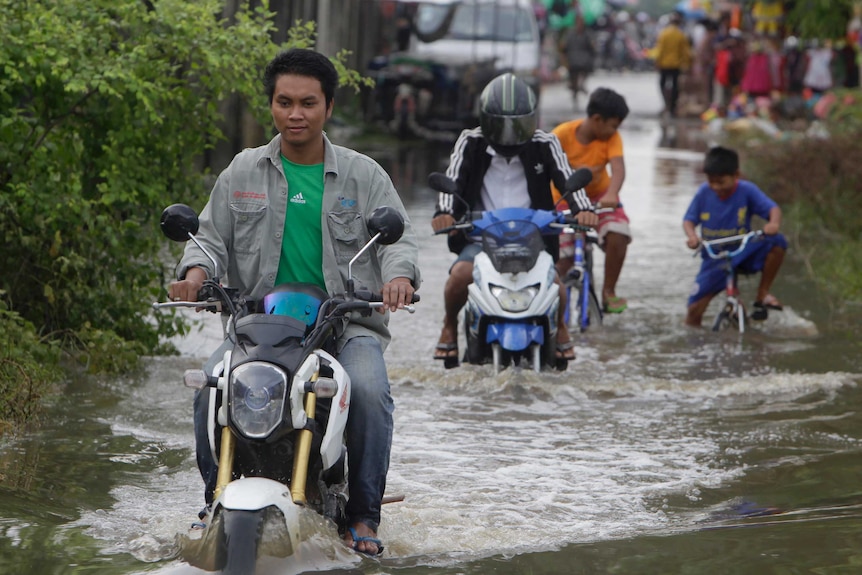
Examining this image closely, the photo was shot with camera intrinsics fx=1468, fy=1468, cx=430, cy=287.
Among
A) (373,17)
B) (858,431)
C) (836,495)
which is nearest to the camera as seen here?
(836,495)

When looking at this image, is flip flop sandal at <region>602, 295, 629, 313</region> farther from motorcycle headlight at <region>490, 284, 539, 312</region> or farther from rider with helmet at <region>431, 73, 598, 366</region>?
motorcycle headlight at <region>490, 284, 539, 312</region>

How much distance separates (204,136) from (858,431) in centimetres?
407

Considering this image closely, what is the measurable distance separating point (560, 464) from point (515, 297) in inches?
64.1

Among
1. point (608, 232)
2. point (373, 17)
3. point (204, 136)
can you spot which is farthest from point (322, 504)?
point (373, 17)

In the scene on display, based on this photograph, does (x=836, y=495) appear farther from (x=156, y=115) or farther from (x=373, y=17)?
(x=373, y=17)

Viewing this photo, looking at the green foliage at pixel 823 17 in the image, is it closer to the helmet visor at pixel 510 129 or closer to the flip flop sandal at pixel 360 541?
the helmet visor at pixel 510 129

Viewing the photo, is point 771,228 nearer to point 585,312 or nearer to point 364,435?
point 585,312

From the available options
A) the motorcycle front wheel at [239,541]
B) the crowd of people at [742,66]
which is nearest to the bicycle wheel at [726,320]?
the motorcycle front wheel at [239,541]

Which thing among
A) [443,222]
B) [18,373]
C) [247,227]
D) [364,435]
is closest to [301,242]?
[247,227]

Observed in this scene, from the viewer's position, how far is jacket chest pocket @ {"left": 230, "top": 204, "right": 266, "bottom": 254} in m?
5.05

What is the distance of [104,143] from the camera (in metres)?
8.36

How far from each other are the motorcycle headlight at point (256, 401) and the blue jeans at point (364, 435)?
13.0 inches

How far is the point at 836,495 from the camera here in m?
6.24

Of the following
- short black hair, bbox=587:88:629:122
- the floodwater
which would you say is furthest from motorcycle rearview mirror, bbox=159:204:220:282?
short black hair, bbox=587:88:629:122
